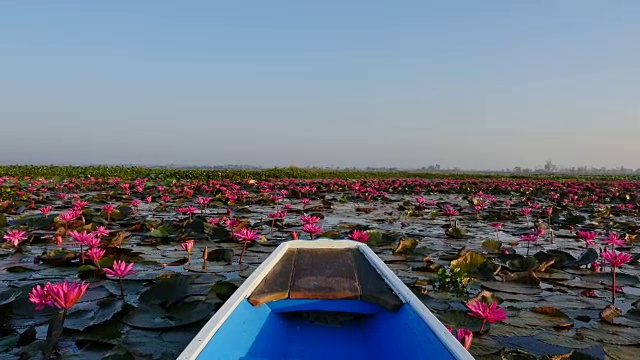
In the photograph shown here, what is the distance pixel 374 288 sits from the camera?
2.33 metres

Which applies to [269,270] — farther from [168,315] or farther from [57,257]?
[57,257]

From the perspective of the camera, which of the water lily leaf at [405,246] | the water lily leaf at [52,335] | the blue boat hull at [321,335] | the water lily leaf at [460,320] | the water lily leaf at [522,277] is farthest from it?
the water lily leaf at [405,246]

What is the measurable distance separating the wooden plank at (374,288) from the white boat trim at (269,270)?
→ 28 millimetres

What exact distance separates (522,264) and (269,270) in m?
2.48

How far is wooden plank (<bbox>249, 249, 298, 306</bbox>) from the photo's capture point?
2.18 m

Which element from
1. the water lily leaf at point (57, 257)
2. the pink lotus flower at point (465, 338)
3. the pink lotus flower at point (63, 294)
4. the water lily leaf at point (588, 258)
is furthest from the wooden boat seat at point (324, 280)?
the water lily leaf at point (588, 258)

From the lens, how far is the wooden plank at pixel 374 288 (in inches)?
83.1

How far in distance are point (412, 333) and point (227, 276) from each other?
216cm

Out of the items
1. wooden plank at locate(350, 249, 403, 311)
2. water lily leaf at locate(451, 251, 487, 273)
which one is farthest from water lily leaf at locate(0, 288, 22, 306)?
water lily leaf at locate(451, 251, 487, 273)

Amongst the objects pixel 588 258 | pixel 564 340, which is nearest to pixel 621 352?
pixel 564 340

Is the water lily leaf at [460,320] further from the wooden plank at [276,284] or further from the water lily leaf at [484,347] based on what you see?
the wooden plank at [276,284]

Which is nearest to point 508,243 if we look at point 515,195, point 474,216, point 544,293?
point 544,293

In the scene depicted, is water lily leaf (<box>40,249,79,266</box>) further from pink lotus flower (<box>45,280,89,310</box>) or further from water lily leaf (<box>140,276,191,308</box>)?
pink lotus flower (<box>45,280,89,310</box>)

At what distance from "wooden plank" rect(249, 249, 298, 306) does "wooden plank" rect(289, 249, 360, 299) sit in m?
0.04
